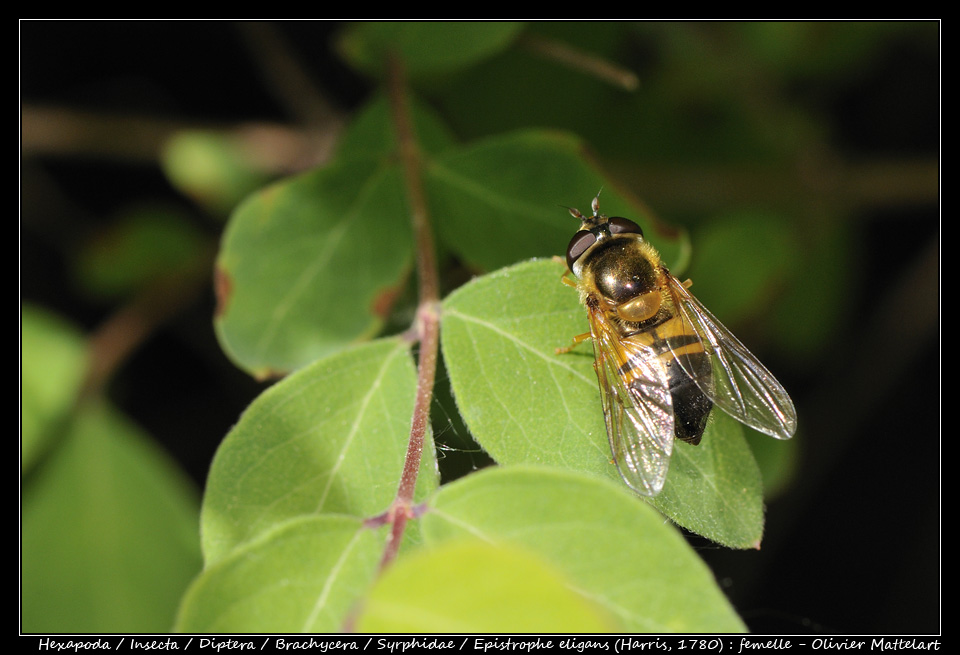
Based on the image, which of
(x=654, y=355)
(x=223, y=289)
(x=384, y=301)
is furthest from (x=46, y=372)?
(x=654, y=355)

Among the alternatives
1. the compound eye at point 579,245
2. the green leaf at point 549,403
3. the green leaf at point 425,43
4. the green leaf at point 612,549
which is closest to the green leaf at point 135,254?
the green leaf at point 425,43

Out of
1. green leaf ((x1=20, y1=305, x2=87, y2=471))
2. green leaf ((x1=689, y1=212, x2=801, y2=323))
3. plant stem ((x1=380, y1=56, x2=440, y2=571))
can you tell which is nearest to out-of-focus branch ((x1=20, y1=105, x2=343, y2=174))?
green leaf ((x1=20, y1=305, x2=87, y2=471))

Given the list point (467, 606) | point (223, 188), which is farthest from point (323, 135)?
point (467, 606)

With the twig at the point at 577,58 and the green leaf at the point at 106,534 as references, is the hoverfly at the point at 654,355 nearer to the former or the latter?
the twig at the point at 577,58

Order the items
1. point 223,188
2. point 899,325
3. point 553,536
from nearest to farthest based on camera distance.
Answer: point 553,536
point 223,188
point 899,325

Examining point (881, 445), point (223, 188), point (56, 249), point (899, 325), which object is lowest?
point (881, 445)

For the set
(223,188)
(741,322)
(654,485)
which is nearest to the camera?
(654,485)

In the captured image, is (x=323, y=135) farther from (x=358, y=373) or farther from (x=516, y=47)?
(x=358, y=373)

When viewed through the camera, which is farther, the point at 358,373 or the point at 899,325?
the point at 899,325
